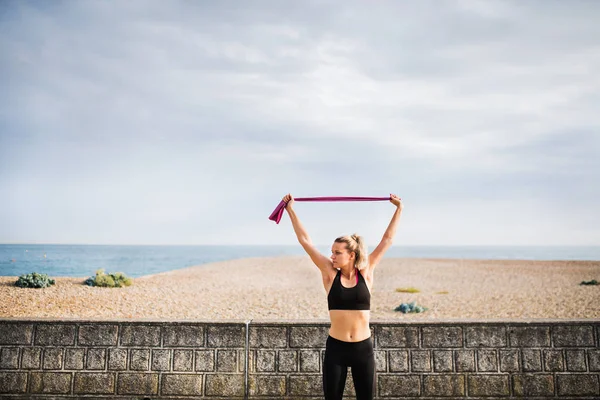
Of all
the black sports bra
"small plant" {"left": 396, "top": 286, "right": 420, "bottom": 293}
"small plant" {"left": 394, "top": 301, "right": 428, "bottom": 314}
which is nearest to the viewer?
the black sports bra

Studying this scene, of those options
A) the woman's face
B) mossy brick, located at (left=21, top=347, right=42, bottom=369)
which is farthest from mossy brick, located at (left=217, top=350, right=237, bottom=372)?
the woman's face

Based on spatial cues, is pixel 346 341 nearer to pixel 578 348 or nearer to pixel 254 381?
pixel 254 381

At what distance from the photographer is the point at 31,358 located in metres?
4.97

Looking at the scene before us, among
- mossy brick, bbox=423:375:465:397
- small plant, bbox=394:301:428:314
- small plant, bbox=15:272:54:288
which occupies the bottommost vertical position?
mossy brick, bbox=423:375:465:397

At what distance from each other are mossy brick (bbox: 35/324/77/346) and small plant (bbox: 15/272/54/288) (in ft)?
45.2

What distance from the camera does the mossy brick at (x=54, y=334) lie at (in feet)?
16.3

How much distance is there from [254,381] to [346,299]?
6.93ft

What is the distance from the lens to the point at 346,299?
133 inches

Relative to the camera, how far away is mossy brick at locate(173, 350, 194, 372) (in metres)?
4.90

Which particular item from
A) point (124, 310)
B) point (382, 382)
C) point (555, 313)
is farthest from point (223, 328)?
point (555, 313)

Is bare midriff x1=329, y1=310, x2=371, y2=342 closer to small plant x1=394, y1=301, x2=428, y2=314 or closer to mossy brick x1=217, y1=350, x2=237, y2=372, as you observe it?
mossy brick x1=217, y1=350, x2=237, y2=372

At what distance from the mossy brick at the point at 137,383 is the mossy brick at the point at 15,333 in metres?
1.15

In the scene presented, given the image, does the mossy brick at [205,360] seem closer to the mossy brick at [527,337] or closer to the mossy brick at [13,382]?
the mossy brick at [13,382]

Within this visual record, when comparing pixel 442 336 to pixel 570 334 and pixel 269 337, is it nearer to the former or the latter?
pixel 570 334
